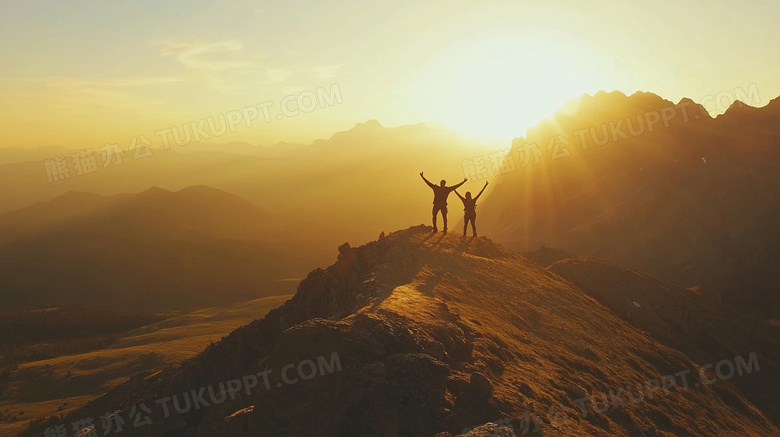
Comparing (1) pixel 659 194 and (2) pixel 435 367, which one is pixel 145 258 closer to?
(1) pixel 659 194

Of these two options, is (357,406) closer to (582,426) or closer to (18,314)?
(582,426)

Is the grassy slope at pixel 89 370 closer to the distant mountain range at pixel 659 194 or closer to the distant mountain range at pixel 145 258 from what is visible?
the distant mountain range at pixel 145 258

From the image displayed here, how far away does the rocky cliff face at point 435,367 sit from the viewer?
32.0ft

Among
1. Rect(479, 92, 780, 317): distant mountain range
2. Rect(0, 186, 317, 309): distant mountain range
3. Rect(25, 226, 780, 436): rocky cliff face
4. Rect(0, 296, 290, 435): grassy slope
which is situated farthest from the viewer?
Rect(0, 186, 317, 309): distant mountain range

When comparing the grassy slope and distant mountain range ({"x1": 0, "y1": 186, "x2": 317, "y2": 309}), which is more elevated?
distant mountain range ({"x1": 0, "y1": 186, "x2": 317, "y2": 309})

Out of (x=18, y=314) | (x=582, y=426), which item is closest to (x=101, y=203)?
(x=18, y=314)

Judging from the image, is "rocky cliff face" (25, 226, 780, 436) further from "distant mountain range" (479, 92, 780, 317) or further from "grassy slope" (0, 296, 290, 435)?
"distant mountain range" (479, 92, 780, 317)

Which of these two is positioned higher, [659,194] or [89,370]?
[659,194]

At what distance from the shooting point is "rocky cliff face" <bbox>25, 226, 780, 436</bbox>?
9.76 m

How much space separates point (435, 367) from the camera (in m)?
10.4

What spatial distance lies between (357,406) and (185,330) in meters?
55.1

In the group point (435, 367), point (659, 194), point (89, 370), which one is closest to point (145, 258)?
point (89, 370)

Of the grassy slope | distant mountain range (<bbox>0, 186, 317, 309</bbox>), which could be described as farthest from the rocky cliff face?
distant mountain range (<bbox>0, 186, 317, 309</bbox>)

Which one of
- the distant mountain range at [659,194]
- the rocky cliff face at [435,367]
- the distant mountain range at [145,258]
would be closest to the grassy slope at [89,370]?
the rocky cliff face at [435,367]
